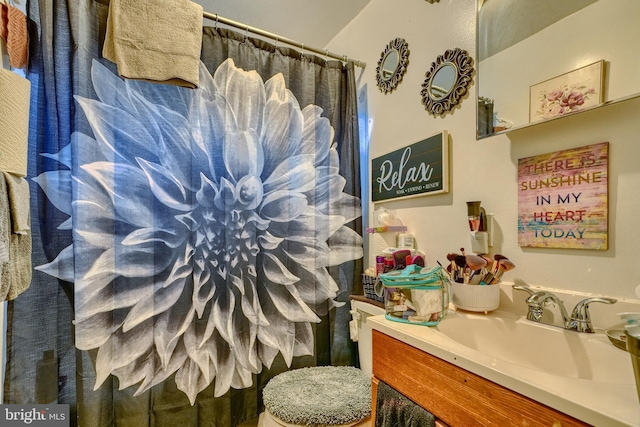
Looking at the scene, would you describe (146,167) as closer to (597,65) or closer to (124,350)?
(124,350)

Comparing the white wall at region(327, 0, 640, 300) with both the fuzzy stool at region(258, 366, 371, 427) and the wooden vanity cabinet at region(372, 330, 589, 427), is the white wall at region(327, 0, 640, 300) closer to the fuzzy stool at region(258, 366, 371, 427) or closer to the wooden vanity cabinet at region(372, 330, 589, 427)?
the wooden vanity cabinet at region(372, 330, 589, 427)

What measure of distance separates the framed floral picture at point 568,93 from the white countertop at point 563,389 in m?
0.68

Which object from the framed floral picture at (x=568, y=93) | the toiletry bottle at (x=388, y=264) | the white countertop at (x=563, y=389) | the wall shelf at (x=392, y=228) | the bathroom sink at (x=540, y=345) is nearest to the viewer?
the white countertop at (x=563, y=389)

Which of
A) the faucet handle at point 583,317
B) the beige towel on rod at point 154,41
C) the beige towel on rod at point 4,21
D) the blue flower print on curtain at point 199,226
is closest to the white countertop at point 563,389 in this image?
the faucet handle at point 583,317

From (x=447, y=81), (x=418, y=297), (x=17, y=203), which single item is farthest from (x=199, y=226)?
(x=447, y=81)

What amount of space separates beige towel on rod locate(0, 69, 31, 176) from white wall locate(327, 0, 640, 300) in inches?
55.4

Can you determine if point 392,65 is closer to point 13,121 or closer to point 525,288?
point 525,288

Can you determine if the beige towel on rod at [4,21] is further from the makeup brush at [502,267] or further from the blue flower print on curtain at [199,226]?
the makeup brush at [502,267]

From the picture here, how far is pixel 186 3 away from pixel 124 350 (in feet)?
4.71

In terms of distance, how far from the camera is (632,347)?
Result: 422mm

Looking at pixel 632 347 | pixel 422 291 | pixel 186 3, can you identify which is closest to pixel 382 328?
pixel 422 291

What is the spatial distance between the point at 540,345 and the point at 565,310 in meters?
0.12

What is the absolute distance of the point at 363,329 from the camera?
4.49 ft

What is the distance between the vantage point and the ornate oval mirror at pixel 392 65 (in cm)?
138
